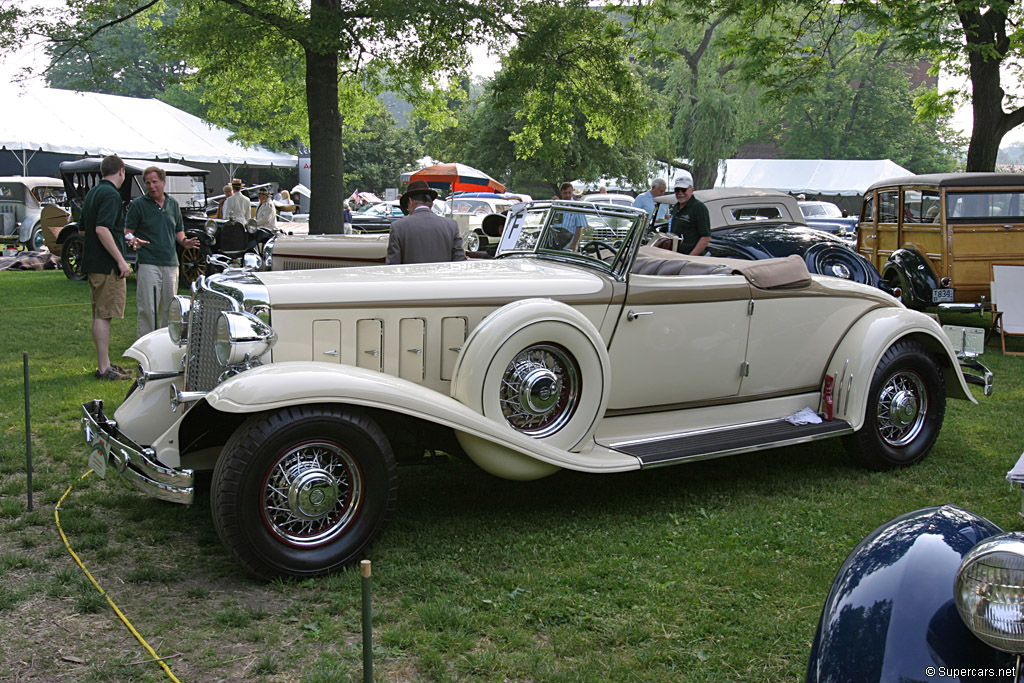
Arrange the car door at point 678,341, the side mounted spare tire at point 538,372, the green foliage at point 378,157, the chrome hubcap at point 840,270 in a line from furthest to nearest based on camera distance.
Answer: the green foliage at point 378,157 < the chrome hubcap at point 840,270 < the car door at point 678,341 < the side mounted spare tire at point 538,372

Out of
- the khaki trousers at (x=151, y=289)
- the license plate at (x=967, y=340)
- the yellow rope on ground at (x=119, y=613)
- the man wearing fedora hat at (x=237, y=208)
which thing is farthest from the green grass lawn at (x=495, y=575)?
the man wearing fedora hat at (x=237, y=208)

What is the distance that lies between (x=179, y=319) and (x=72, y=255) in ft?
41.7

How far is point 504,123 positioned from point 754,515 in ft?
117

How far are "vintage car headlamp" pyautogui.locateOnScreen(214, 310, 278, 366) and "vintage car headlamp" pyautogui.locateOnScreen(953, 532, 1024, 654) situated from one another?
3033 millimetres

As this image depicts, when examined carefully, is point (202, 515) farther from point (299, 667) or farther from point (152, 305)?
point (152, 305)

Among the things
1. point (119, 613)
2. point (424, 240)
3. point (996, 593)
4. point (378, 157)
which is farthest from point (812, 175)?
point (996, 593)

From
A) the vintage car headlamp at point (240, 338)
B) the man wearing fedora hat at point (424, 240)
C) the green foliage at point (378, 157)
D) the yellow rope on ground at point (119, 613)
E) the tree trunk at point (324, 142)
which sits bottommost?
the yellow rope on ground at point (119, 613)

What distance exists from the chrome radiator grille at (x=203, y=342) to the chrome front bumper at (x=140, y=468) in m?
0.45

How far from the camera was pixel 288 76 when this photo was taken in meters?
16.1

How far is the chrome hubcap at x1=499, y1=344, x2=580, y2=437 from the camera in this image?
4.37m

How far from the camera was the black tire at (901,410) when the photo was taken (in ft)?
17.8

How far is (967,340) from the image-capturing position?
574 cm

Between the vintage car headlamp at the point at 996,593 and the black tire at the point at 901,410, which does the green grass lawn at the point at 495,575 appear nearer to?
the black tire at the point at 901,410

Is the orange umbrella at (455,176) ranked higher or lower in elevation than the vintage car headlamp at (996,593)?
higher
